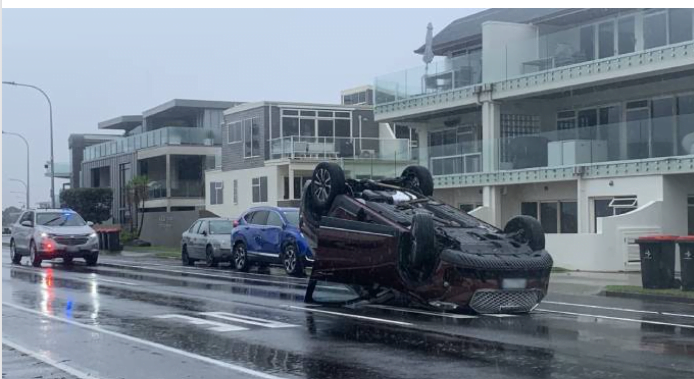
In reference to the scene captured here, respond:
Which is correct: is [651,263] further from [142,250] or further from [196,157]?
[196,157]

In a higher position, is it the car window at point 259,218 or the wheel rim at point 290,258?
the car window at point 259,218

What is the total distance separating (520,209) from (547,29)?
6.08 meters

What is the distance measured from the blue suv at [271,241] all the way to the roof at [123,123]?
4522 centimetres

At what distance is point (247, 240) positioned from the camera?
81.5ft

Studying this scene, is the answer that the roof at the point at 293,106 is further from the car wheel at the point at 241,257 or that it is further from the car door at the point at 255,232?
the car door at the point at 255,232

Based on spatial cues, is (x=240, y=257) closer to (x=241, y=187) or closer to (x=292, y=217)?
(x=292, y=217)

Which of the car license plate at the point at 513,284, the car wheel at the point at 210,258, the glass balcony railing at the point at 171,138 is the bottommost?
the car wheel at the point at 210,258

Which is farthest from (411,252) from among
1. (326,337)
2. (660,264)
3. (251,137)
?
(251,137)

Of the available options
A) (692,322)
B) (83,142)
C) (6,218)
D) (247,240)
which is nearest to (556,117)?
(247,240)

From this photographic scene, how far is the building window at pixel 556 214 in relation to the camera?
29.1 meters

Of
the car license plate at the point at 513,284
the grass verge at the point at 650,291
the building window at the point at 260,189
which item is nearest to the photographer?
the car license plate at the point at 513,284

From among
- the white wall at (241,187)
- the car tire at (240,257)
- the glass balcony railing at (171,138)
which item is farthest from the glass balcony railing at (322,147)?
the car tire at (240,257)

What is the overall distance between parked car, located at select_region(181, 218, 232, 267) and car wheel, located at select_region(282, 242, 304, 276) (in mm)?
4468

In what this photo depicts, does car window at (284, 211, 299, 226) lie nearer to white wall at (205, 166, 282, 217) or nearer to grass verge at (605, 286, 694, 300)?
grass verge at (605, 286, 694, 300)
